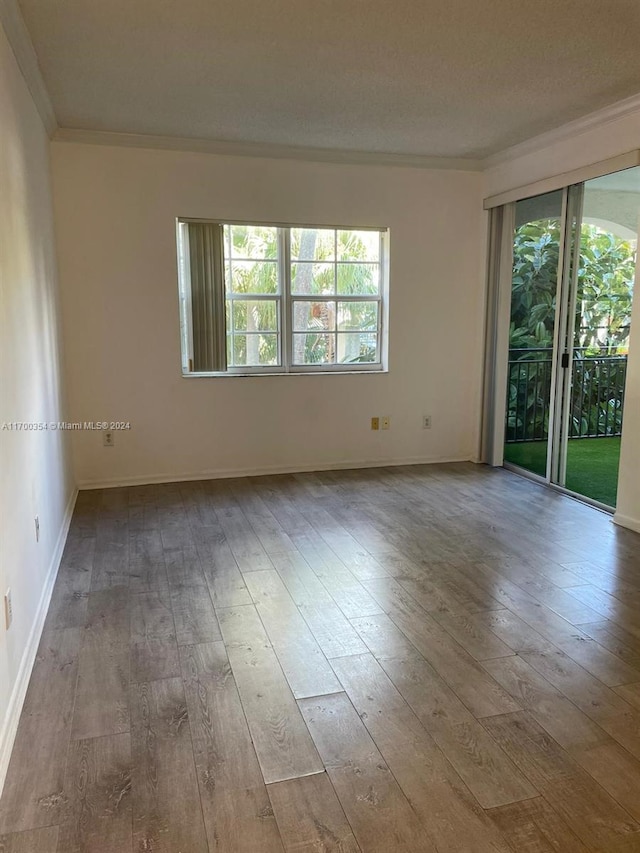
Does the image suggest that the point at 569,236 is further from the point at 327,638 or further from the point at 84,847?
the point at 84,847

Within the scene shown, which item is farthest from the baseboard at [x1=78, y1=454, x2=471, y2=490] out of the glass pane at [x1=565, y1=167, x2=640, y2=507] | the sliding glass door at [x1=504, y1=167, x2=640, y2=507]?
the glass pane at [x1=565, y1=167, x2=640, y2=507]

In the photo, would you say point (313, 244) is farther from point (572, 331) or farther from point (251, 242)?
point (572, 331)

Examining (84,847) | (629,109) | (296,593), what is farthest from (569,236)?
(84,847)

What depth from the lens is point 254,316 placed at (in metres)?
5.02

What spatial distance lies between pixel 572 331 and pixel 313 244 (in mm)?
2103

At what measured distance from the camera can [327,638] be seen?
100 inches

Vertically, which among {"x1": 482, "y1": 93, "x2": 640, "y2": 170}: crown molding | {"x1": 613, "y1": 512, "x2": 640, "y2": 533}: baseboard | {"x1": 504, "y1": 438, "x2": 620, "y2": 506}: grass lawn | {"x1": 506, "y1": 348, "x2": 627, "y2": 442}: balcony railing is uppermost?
{"x1": 482, "y1": 93, "x2": 640, "y2": 170}: crown molding

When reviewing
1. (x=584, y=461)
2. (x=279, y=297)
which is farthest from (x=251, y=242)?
(x=584, y=461)

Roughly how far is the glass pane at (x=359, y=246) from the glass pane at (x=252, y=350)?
0.91 meters

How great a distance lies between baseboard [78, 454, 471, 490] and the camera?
479 centimetres

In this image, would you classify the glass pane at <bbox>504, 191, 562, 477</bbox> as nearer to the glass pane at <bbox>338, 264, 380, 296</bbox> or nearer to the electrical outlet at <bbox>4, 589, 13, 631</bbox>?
the glass pane at <bbox>338, 264, 380, 296</bbox>

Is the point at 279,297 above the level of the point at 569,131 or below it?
below

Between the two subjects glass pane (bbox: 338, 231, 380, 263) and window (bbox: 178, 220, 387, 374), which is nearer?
window (bbox: 178, 220, 387, 374)

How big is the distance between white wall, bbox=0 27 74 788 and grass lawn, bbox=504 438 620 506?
350 centimetres
